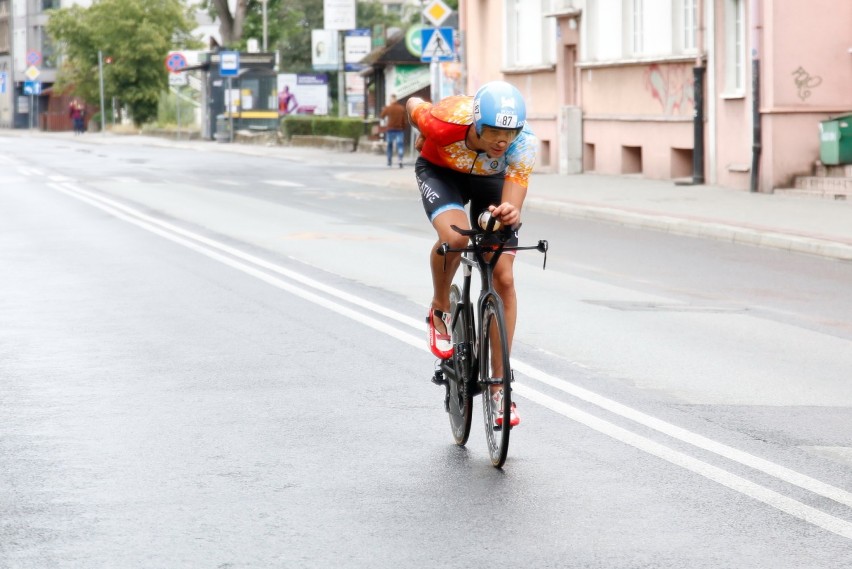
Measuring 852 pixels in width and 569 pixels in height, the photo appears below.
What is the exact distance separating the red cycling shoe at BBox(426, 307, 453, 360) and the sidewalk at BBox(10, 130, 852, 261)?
31.9 ft

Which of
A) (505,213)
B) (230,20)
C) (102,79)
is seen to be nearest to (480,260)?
(505,213)

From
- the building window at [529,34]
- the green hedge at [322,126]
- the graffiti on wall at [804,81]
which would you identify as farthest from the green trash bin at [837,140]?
the green hedge at [322,126]

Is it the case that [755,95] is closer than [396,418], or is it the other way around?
[396,418]

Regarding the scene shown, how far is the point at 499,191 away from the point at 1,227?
48.7 feet

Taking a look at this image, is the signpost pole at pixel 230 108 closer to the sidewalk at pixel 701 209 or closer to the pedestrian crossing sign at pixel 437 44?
the sidewalk at pixel 701 209

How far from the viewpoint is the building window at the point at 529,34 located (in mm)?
37000

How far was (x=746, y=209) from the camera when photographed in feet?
72.1

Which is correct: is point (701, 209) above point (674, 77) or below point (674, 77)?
below

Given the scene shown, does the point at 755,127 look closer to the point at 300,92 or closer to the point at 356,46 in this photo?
the point at 356,46

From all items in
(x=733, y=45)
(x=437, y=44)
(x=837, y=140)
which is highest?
(x=437, y=44)

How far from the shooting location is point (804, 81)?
82.8 feet

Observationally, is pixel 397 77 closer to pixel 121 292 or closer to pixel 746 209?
pixel 746 209

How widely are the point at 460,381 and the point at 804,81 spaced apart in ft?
63.0

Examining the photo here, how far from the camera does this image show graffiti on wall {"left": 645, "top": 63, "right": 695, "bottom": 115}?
2908 centimetres
